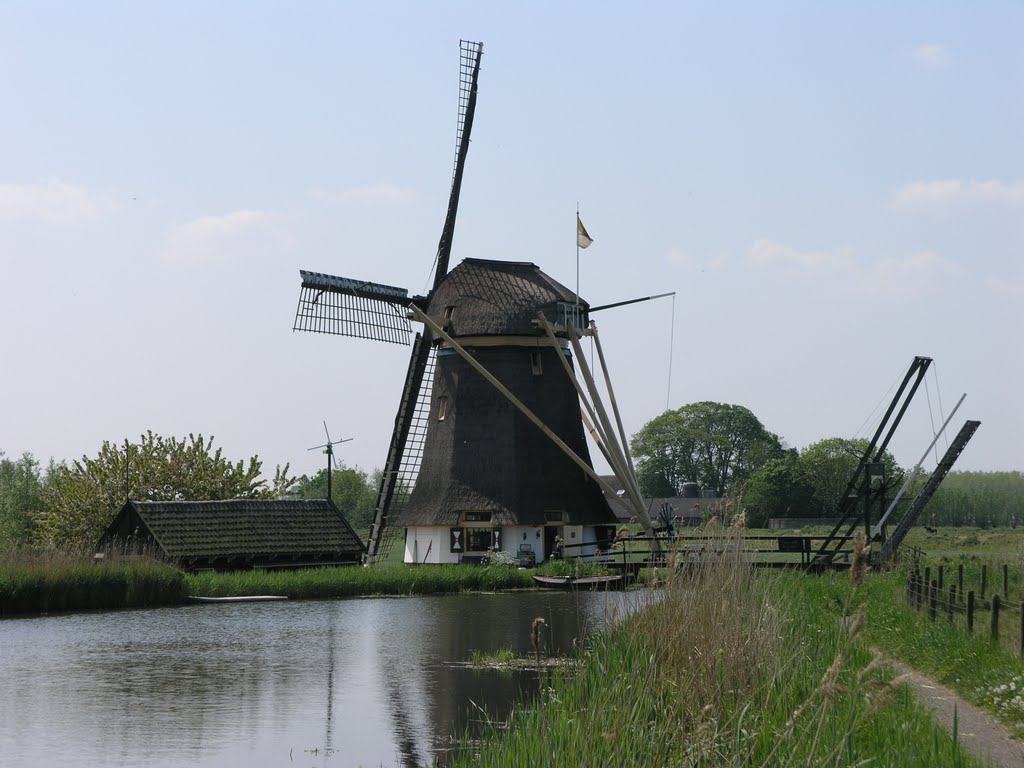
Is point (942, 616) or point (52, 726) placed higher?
point (942, 616)

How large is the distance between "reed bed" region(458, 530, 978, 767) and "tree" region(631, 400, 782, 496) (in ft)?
207

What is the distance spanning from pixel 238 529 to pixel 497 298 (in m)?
7.65

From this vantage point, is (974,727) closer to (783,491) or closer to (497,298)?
(497,298)

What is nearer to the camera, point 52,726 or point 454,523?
point 52,726

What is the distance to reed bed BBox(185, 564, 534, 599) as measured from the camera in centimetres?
2231

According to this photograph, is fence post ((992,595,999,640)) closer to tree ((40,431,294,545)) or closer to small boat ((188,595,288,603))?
small boat ((188,595,288,603))

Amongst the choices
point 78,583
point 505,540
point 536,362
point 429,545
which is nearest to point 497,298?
point 536,362

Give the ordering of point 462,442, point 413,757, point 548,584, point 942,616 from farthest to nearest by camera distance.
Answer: point 462,442, point 548,584, point 942,616, point 413,757

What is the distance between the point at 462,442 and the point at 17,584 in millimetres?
11015

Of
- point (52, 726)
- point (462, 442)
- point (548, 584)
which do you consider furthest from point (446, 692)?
point (462, 442)

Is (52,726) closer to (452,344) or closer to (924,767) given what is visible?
(924,767)

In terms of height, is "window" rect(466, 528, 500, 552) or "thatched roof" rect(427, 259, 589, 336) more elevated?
"thatched roof" rect(427, 259, 589, 336)

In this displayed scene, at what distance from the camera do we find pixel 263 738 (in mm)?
9570

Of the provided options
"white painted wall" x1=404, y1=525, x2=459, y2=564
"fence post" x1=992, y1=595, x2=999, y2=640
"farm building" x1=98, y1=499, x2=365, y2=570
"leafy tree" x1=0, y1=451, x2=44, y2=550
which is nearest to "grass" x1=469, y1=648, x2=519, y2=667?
"fence post" x1=992, y1=595, x2=999, y2=640
